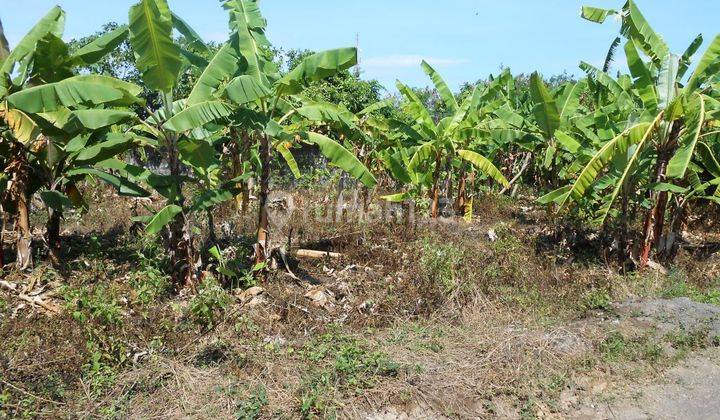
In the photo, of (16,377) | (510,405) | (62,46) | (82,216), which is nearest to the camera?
(16,377)

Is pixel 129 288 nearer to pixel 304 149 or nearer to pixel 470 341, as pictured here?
pixel 470 341

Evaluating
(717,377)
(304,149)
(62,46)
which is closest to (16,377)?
(62,46)

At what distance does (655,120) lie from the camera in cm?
742

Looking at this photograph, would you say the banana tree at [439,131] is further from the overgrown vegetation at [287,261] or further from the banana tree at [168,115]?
the banana tree at [168,115]

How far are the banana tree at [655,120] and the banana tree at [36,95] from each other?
19.1 ft

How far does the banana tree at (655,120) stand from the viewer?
24.2 ft

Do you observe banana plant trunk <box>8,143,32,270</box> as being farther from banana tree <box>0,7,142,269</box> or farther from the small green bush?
the small green bush

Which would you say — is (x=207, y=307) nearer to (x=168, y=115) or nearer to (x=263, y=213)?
(x=263, y=213)

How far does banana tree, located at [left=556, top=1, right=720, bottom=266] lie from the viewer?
7.39 meters

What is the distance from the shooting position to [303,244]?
28.8 feet

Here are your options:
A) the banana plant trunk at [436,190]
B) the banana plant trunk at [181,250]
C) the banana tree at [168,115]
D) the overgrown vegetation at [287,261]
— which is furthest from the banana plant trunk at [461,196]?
the banana plant trunk at [181,250]

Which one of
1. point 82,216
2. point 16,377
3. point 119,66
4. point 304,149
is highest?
point 119,66

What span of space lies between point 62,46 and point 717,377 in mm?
7522

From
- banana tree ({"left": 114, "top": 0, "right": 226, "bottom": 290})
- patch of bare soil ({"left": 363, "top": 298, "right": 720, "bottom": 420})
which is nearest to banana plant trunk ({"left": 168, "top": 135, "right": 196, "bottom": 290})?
banana tree ({"left": 114, "top": 0, "right": 226, "bottom": 290})
